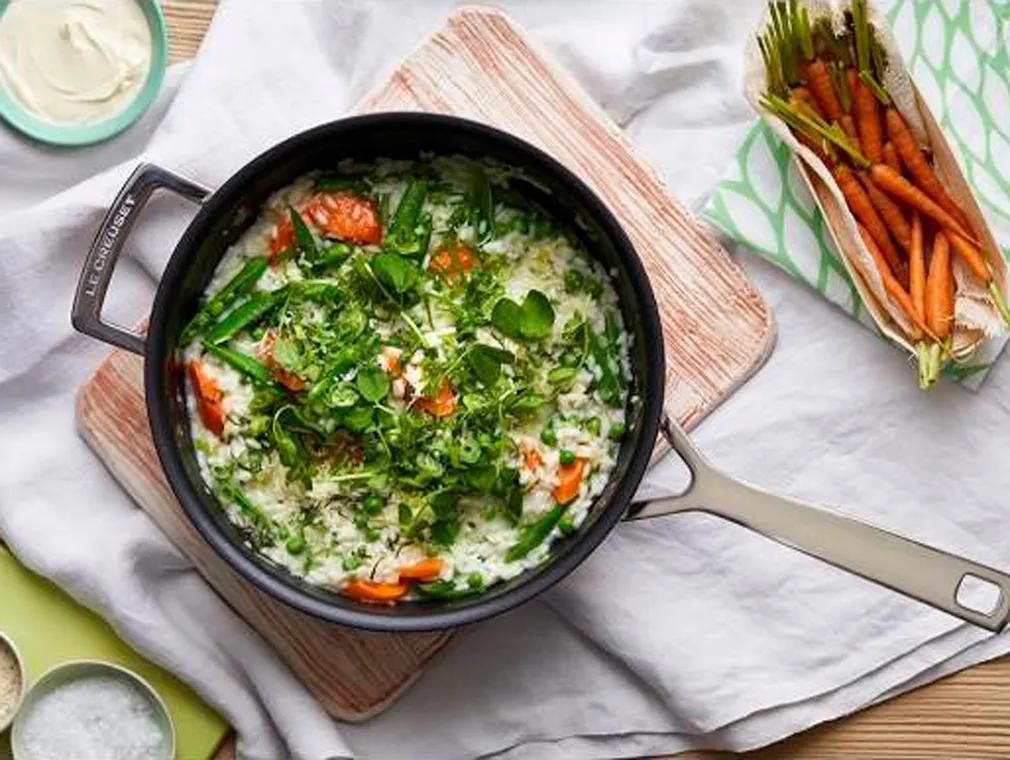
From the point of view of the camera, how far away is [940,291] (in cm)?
221

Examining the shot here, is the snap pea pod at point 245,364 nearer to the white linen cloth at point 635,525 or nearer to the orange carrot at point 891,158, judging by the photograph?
the white linen cloth at point 635,525

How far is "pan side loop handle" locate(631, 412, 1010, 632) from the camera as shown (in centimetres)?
204

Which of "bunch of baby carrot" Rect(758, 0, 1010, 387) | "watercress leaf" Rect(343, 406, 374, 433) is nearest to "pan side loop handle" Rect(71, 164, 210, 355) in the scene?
"watercress leaf" Rect(343, 406, 374, 433)

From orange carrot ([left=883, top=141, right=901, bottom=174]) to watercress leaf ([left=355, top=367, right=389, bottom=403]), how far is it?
75 cm

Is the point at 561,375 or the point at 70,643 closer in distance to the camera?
the point at 561,375

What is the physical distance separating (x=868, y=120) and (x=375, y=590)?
90cm

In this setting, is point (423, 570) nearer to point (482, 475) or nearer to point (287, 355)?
point (482, 475)

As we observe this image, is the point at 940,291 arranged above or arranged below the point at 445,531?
above

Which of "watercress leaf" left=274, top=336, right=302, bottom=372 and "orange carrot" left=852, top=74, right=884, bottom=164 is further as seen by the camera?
"orange carrot" left=852, top=74, right=884, bottom=164

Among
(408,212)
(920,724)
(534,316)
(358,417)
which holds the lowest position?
(920,724)

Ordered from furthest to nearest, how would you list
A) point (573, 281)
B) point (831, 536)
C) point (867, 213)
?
point (867, 213), point (573, 281), point (831, 536)

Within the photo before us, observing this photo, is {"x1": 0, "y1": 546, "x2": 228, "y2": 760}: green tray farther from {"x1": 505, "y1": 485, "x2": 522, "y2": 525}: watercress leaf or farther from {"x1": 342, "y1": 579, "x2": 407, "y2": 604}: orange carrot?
{"x1": 505, "y1": 485, "x2": 522, "y2": 525}: watercress leaf

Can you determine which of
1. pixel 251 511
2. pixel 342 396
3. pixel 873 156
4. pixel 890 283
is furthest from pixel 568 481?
pixel 873 156

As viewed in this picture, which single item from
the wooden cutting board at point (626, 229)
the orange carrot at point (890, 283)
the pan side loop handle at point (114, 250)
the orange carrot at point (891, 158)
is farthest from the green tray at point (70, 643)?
the orange carrot at point (891, 158)
